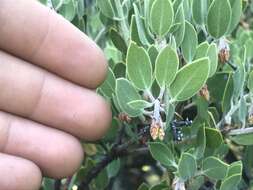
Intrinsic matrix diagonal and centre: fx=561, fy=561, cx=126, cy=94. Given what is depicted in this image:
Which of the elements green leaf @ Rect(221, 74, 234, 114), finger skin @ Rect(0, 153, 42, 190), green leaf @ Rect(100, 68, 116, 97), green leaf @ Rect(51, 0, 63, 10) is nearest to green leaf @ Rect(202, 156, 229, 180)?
green leaf @ Rect(221, 74, 234, 114)

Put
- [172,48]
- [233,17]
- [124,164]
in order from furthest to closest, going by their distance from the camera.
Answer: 1. [124,164]
2. [233,17]
3. [172,48]

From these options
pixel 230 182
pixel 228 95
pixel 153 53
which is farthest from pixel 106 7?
pixel 230 182

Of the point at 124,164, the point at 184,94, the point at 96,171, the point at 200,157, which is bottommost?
the point at 124,164

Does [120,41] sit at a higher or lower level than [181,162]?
higher

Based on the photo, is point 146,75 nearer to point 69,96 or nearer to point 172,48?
point 172,48

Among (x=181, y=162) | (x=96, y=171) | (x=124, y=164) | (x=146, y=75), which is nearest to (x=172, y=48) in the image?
(x=146, y=75)

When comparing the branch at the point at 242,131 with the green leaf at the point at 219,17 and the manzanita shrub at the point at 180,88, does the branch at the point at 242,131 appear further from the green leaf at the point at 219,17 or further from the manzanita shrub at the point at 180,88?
the green leaf at the point at 219,17
